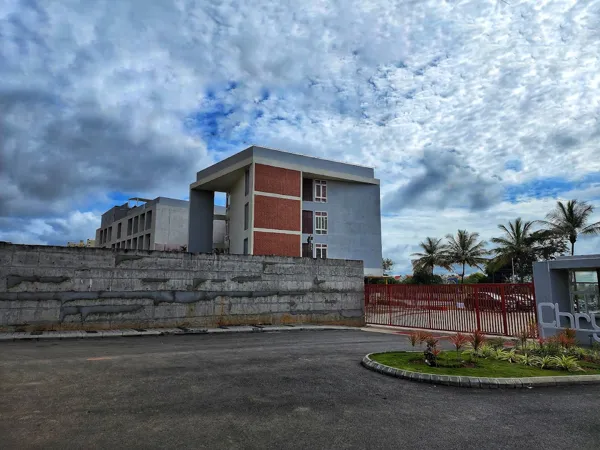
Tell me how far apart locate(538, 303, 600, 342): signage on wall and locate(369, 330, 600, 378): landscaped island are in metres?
1.59

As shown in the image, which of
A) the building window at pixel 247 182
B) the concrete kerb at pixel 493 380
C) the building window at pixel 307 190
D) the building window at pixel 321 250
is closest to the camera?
the concrete kerb at pixel 493 380

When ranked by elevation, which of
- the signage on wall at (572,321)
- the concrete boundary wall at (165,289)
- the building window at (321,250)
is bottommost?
the signage on wall at (572,321)

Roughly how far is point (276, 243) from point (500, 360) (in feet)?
88.2

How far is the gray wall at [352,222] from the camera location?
1622 inches

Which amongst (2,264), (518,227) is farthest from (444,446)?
(518,227)

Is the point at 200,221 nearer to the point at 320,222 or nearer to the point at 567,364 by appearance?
the point at 320,222

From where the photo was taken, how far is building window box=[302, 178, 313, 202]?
Answer: 40.5 metres

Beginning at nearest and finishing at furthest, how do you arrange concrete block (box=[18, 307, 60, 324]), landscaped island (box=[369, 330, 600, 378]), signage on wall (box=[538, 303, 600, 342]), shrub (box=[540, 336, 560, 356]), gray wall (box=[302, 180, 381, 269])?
landscaped island (box=[369, 330, 600, 378])
shrub (box=[540, 336, 560, 356])
signage on wall (box=[538, 303, 600, 342])
concrete block (box=[18, 307, 60, 324])
gray wall (box=[302, 180, 381, 269])

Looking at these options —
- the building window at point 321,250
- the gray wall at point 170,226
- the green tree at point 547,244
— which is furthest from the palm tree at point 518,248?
the gray wall at point 170,226

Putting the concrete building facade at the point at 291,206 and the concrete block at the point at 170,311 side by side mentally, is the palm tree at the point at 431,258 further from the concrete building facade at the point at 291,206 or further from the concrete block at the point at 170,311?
the concrete block at the point at 170,311

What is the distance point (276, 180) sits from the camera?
35781 mm

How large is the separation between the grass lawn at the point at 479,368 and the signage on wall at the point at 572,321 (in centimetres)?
334

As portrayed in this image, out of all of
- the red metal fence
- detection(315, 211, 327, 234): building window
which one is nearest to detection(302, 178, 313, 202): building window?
detection(315, 211, 327, 234): building window

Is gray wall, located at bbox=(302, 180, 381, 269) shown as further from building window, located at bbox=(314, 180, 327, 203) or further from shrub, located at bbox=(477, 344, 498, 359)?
shrub, located at bbox=(477, 344, 498, 359)
